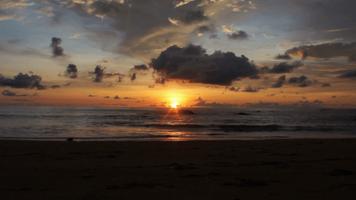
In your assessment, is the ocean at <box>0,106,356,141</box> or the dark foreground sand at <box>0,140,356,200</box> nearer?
the dark foreground sand at <box>0,140,356,200</box>

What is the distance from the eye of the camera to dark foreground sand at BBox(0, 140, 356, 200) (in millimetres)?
8859

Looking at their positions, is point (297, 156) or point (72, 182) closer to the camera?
point (72, 182)

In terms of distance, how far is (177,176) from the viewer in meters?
11.1

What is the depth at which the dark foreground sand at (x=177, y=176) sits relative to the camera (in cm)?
886

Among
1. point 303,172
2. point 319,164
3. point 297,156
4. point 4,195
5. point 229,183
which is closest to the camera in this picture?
point 4,195

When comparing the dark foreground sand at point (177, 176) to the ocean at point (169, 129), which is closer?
the dark foreground sand at point (177, 176)

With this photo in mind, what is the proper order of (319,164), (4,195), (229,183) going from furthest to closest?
(319,164)
(229,183)
(4,195)

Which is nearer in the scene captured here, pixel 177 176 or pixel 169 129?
pixel 177 176

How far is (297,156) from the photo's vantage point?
16094mm

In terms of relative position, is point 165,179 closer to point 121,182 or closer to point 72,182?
point 121,182

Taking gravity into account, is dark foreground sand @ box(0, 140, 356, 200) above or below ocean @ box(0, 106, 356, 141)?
above

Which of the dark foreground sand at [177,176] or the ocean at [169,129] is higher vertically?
the dark foreground sand at [177,176]

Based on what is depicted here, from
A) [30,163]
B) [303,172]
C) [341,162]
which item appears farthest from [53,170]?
[341,162]

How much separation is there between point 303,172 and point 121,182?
5.40 m
